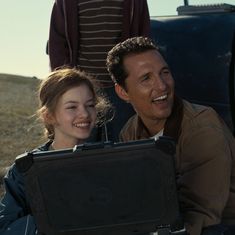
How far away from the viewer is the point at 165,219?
2324 millimetres

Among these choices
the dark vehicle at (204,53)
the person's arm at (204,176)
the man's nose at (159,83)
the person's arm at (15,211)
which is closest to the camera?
the person's arm at (15,211)

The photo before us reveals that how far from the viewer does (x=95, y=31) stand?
422 centimetres

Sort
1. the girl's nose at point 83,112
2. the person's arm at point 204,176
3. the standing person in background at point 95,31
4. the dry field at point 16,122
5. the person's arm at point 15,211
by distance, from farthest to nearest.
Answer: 1. the dry field at point 16,122
2. the standing person in background at point 95,31
3. the girl's nose at point 83,112
4. the person's arm at point 204,176
5. the person's arm at point 15,211

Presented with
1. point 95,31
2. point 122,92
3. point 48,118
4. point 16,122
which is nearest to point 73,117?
point 48,118

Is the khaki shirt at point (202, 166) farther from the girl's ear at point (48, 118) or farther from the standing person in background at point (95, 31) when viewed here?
the standing person in background at point (95, 31)

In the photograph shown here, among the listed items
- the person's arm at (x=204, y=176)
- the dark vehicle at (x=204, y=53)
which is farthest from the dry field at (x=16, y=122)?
the person's arm at (x=204, y=176)

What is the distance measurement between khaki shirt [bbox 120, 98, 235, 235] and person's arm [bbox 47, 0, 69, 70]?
4.93 ft

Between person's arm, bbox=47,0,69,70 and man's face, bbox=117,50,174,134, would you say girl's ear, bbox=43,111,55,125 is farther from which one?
person's arm, bbox=47,0,69,70

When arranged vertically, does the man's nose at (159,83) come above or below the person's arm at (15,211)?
above

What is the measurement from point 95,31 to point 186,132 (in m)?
1.56

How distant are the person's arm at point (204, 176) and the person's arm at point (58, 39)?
1657mm

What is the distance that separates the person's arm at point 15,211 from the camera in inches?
99.6

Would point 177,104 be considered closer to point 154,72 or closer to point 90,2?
point 154,72

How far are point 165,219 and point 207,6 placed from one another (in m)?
2.46
